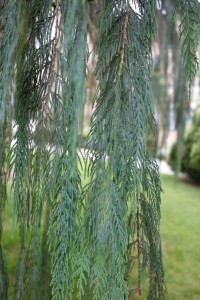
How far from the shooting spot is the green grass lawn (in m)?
2.70

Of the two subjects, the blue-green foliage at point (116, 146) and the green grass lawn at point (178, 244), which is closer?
the blue-green foliage at point (116, 146)

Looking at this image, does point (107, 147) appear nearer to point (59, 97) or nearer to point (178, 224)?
point (59, 97)

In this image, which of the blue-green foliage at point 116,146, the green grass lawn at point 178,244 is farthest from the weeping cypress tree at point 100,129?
the green grass lawn at point 178,244

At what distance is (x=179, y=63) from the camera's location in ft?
5.92

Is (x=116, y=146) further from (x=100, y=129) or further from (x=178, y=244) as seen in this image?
(x=178, y=244)

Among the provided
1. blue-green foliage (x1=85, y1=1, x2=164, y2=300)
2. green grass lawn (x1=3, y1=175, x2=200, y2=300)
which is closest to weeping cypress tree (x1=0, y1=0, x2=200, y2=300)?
blue-green foliage (x1=85, y1=1, x2=164, y2=300)

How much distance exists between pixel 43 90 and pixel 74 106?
0.24 meters

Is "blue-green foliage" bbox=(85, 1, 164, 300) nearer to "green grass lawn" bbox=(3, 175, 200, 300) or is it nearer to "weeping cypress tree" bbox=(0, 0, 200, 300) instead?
"weeping cypress tree" bbox=(0, 0, 200, 300)

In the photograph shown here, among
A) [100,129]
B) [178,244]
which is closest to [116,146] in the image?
[100,129]

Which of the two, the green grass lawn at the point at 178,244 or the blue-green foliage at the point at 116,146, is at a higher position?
the blue-green foliage at the point at 116,146

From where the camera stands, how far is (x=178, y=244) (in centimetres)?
363

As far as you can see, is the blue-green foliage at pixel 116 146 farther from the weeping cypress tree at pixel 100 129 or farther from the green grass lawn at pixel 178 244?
the green grass lawn at pixel 178 244

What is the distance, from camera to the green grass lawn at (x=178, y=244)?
2703 mm

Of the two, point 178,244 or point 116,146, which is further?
point 178,244
